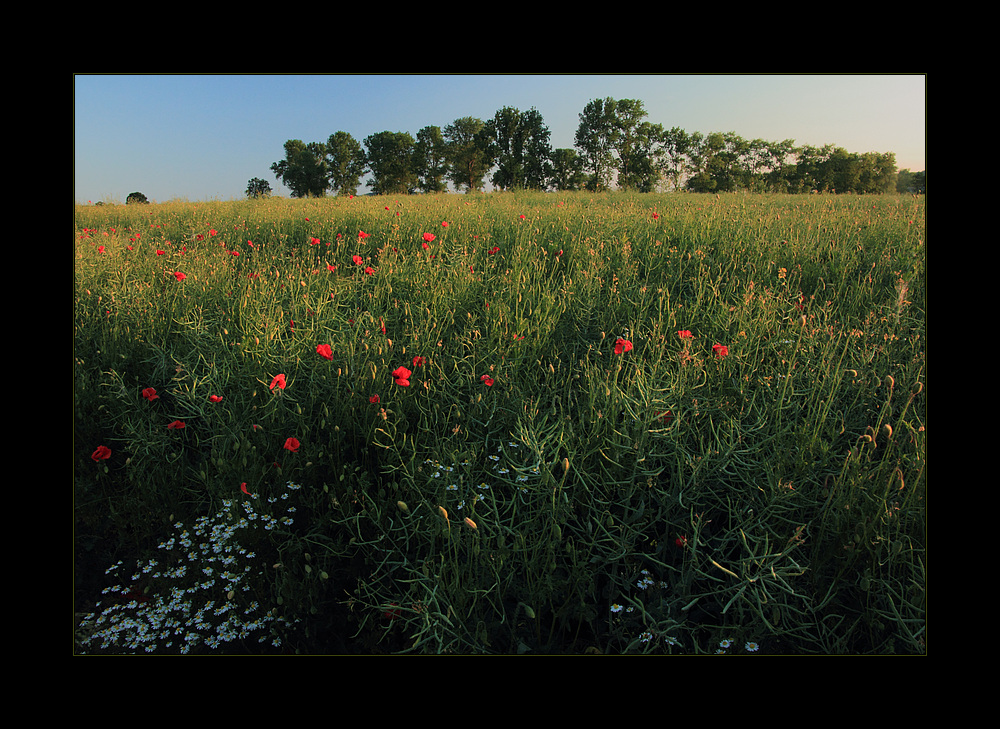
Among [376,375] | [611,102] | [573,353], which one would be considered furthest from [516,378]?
[611,102]

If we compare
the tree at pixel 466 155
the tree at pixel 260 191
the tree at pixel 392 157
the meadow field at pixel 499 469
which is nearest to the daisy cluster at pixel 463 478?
the meadow field at pixel 499 469

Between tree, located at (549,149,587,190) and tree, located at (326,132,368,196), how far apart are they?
493 centimetres

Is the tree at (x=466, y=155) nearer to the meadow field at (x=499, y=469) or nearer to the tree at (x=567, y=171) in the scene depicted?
the tree at (x=567, y=171)

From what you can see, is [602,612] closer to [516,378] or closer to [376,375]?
[516,378]

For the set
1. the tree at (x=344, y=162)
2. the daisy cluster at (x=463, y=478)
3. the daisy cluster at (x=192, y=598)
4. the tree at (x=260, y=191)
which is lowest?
the daisy cluster at (x=192, y=598)

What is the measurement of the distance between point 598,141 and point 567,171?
112 cm

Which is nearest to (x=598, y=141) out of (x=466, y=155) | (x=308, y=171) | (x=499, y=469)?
(x=466, y=155)

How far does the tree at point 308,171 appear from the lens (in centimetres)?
897

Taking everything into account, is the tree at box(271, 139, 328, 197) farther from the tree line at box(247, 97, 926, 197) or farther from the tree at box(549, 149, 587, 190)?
the tree at box(549, 149, 587, 190)

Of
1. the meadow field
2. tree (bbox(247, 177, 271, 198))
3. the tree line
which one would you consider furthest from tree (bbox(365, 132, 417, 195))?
the meadow field

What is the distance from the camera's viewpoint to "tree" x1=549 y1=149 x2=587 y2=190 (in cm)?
1279

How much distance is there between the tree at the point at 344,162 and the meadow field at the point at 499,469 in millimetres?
8301

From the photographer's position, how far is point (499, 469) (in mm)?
1676

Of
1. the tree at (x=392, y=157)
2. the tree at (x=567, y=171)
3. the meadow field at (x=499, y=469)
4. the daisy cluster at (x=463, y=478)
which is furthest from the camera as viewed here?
the tree at (x=567, y=171)
